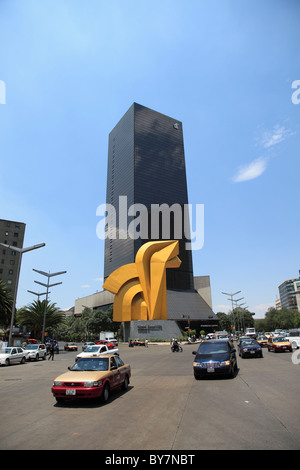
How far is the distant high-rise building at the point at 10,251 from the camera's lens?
3384 inches

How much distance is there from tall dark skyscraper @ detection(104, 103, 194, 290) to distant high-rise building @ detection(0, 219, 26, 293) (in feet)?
105

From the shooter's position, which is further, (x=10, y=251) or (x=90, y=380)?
(x=10, y=251)

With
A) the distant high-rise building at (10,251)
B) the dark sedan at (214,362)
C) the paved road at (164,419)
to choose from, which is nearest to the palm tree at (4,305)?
the paved road at (164,419)

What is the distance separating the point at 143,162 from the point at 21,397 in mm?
99556

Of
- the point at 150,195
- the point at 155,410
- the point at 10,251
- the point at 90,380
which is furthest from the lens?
the point at 150,195

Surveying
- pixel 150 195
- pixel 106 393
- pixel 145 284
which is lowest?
pixel 106 393

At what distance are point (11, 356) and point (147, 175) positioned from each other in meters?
85.2

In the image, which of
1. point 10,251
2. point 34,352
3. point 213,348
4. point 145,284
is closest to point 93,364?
point 213,348

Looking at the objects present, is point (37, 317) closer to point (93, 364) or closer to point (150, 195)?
point (93, 364)

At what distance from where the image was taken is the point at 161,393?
33.0ft

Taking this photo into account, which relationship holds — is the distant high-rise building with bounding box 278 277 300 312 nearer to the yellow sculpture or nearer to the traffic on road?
the yellow sculpture

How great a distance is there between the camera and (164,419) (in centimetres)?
662
